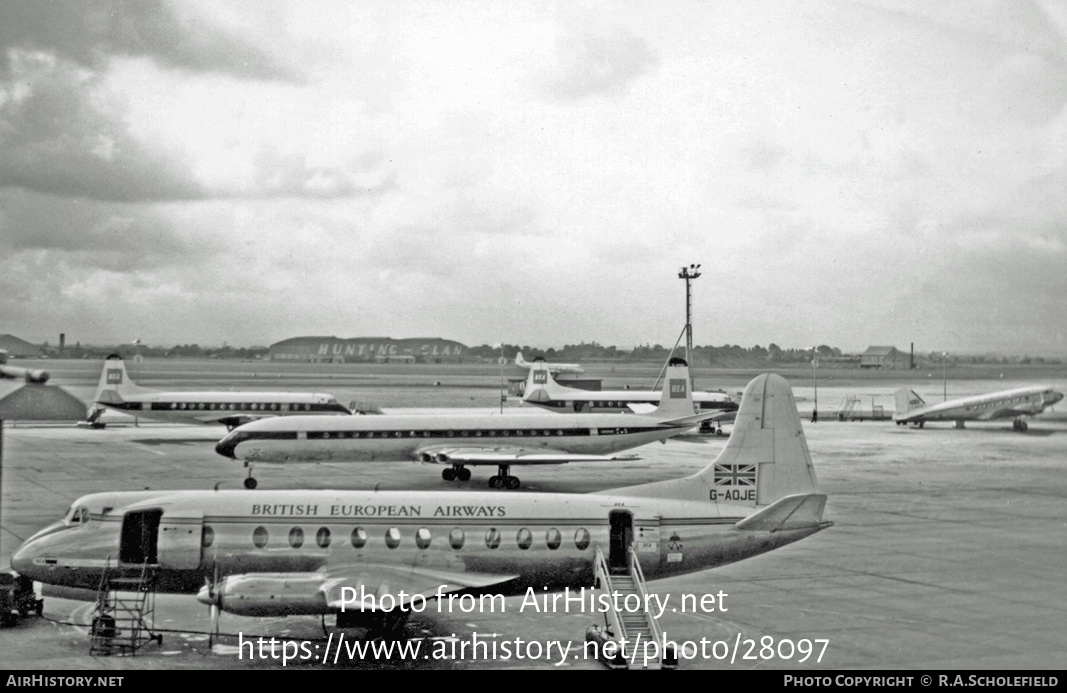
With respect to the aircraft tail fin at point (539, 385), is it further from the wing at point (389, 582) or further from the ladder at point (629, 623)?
the wing at point (389, 582)

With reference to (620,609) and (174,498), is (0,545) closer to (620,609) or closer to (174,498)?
(174,498)

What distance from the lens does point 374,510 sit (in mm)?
20875

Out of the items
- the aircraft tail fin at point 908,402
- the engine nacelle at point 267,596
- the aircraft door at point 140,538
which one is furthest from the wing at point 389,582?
the aircraft tail fin at point 908,402

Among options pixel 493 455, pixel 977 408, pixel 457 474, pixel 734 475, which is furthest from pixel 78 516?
pixel 977 408

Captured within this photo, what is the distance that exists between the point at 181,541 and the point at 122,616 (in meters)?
2.51

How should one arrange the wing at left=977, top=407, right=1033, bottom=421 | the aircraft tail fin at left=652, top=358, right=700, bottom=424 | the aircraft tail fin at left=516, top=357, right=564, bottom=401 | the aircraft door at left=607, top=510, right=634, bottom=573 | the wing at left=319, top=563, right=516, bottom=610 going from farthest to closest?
the aircraft tail fin at left=516, top=357, right=564, bottom=401, the wing at left=977, top=407, right=1033, bottom=421, the aircraft tail fin at left=652, top=358, right=700, bottom=424, the aircraft door at left=607, top=510, right=634, bottom=573, the wing at left=319, top=563, right=516, bottom=610

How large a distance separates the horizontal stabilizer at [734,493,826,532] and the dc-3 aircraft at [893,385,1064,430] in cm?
4158

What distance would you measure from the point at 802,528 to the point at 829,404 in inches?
3431

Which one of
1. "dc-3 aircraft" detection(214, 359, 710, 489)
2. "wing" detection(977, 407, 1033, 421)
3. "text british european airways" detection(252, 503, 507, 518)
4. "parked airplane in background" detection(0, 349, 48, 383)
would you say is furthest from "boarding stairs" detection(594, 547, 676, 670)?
"wing" detection(977, 407, 1033, 421)

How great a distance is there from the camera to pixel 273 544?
66.8 feet

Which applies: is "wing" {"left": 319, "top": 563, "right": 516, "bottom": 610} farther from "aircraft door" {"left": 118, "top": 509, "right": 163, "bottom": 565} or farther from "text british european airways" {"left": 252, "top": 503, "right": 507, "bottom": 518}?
"aircraft door" {"left": 118, "top": 509, "right": 163, "bottom": 565}

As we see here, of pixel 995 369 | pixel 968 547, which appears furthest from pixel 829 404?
pixel 968 547

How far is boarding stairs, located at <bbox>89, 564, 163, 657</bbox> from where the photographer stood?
62.8ft

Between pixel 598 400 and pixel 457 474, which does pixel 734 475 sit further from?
pixel 598 400
